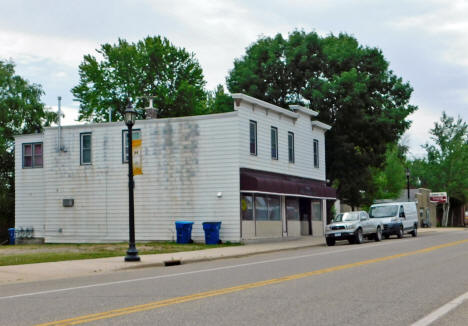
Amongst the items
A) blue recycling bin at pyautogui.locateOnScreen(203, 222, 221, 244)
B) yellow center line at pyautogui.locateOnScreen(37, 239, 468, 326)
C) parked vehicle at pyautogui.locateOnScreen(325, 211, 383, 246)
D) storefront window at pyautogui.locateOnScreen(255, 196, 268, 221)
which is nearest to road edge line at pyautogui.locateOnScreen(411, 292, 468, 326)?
yellow center line at pyautogui.locateOnScreen(37, 239, 468, 326)

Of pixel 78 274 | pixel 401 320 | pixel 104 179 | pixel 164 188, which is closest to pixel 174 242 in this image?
pixel 164 188

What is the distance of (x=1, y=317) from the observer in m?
9.25

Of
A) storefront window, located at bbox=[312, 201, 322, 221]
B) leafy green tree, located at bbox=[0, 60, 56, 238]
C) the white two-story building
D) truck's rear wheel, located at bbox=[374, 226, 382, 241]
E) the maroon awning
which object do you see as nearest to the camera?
the maroon awning

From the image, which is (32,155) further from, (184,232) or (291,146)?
(291,146)

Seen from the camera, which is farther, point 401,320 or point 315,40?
point 315,40

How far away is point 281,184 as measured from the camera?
34000 mm

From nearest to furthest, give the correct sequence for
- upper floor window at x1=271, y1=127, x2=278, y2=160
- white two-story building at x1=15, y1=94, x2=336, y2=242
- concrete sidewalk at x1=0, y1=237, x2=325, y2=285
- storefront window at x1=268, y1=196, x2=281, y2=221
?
concrete sidewalk at x1=0, y1=237, x2=325, y2=285 → white two-story building at x1=15, y1=94, x2=336, y2=242 → storefront window at x1=268, y1=196, x2=281, y2=221 → upper floor window at x1=271, y1=127, x2=278, y2=160

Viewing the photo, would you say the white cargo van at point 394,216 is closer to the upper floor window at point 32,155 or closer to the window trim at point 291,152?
the window trim at point 291,152

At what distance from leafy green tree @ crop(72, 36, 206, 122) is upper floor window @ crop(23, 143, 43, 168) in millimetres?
17802

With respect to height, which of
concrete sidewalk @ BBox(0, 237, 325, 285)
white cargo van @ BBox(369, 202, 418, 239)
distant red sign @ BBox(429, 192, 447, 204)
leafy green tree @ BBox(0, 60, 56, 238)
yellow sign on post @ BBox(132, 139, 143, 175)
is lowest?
concrete sidewalk @ BBox(0, 237, 325, 285)

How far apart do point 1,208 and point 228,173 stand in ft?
68.6

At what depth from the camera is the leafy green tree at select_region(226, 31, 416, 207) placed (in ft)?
148

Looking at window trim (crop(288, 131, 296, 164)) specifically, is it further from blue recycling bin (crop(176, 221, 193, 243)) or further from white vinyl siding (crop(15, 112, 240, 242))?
blue recycling bin (crop(176, 221, 193, 243))

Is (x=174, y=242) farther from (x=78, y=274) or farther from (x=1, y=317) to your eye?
(x=1, y=317)
